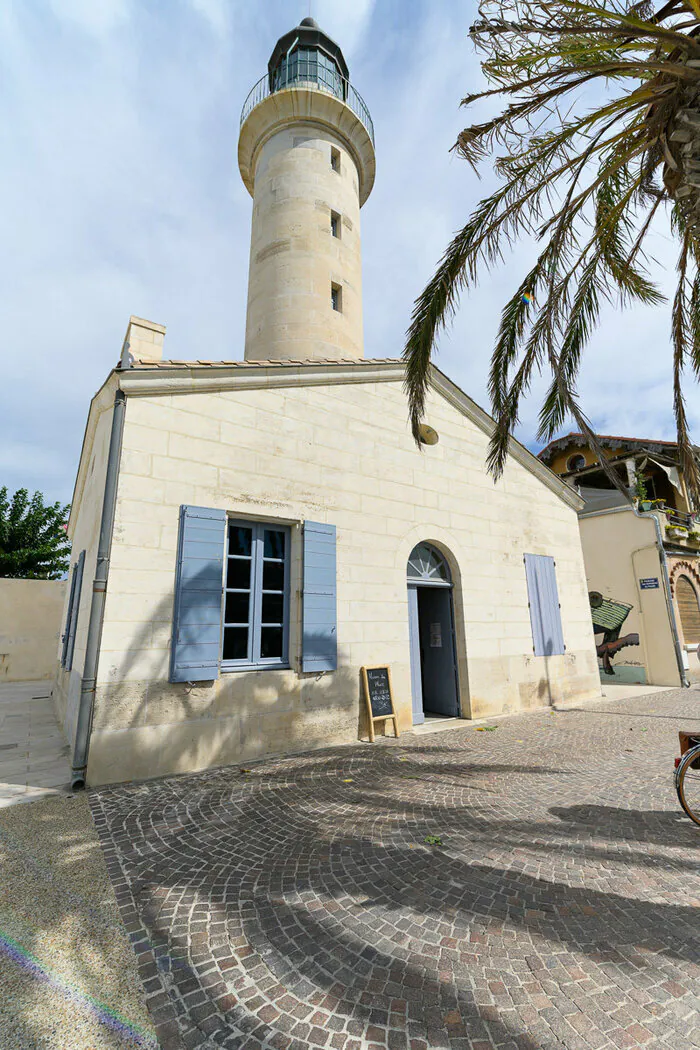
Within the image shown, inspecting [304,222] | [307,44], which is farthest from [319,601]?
[307,44]

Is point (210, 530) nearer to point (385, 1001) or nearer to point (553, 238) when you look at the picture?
point (385, 1001)

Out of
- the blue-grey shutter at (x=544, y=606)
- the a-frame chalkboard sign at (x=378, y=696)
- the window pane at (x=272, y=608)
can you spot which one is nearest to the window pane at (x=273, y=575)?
the window pane at (x=272, y=608)

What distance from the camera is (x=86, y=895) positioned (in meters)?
2.63

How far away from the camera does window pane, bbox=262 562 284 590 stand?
19.6 feet

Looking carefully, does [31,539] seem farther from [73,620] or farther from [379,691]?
[379,691]

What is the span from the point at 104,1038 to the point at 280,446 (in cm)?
546

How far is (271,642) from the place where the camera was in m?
5.89

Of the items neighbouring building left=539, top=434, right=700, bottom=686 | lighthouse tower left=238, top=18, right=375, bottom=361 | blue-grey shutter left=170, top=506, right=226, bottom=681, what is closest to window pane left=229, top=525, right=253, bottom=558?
blue-grey shutter left=170, top=506, right=226, bottom=681

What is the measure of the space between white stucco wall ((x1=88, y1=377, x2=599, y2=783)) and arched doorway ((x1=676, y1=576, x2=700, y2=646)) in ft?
15.8

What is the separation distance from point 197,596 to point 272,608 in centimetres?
111

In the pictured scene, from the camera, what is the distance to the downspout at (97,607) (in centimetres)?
440

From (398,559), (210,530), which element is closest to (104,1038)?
(210,530)

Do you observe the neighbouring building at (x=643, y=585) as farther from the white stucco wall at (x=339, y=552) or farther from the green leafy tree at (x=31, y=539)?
the green leafy tree at (x=31, y=539)

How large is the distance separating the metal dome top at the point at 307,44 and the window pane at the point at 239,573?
1657 cm
